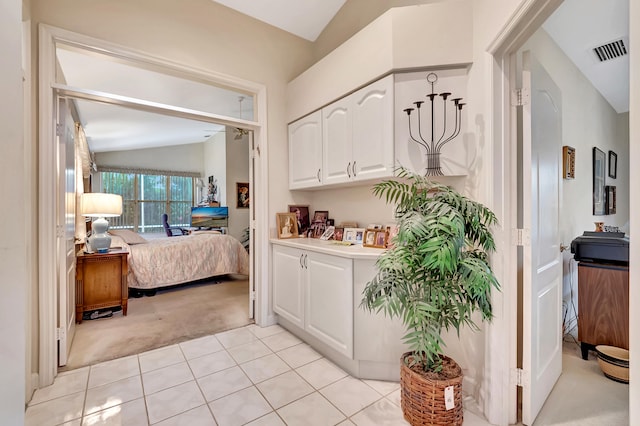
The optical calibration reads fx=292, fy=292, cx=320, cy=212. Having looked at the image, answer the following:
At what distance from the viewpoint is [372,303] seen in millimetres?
1536

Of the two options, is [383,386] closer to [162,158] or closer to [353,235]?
[353,235]

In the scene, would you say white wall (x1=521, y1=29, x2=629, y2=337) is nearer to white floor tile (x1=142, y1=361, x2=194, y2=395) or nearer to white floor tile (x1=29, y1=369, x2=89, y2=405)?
white floor tile (x1=142, y1=361, x2=194, y2=395)

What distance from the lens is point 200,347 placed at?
252 cm

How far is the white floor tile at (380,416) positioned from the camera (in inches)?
63.1

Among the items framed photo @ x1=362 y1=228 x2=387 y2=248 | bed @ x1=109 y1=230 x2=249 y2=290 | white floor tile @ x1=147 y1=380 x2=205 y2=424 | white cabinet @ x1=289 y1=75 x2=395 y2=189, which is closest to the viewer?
white floor tile @ x1=147 y1=380 x2=205 y2=424

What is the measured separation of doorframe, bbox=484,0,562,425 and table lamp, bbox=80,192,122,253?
356 centimetres

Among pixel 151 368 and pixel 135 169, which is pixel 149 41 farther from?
pixel 135 169

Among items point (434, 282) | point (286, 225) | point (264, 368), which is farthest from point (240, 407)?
point (286, 225)

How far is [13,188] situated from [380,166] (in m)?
1.84

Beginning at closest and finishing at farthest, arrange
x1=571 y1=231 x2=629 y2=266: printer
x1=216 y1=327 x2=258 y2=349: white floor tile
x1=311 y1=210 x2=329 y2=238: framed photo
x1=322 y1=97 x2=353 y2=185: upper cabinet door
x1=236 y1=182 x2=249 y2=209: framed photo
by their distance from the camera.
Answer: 1. x1=571 y1=231 x2=629 y2=266: printer
2. x1=322 y1=97 x2=353 y2=185: upper cabinet door
3. x1=216 y1=327 x2=258 y2=349: white floor tile
4. x1=311 y1=210 x2=329 y2=238: framed photo
5. x1=236 y1=182 x2=249 y2=209: framed photo

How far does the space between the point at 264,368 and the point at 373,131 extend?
1.93 meters

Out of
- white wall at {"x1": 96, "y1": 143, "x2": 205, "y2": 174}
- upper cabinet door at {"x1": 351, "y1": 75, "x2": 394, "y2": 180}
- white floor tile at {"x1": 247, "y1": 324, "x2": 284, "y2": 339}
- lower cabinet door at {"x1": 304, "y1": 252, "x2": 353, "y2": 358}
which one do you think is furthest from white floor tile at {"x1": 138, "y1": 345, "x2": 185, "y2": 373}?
white wall at {"x1": 96, "y1": 143, "x2": 205, "y2": 174}

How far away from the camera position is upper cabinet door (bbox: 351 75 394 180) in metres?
2.02

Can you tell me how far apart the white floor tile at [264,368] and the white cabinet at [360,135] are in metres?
1.51
